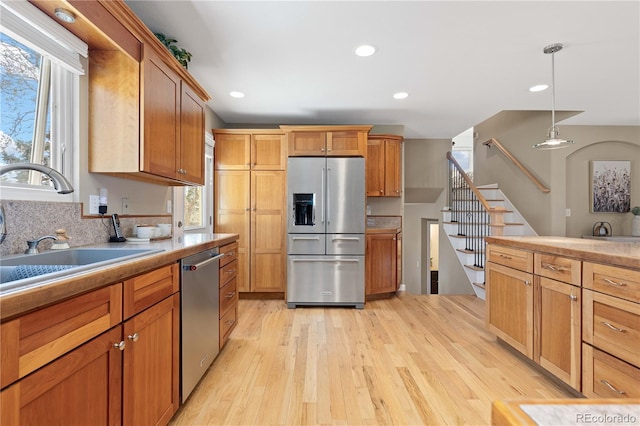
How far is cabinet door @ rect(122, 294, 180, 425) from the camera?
1.18 metres

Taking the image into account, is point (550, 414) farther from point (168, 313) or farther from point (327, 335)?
point (327, 335)

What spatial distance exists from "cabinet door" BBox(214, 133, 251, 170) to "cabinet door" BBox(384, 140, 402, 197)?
1.93 meters

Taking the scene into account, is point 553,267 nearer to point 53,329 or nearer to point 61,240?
point 53,329

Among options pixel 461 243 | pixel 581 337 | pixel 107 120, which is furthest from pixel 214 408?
pixel 461 243

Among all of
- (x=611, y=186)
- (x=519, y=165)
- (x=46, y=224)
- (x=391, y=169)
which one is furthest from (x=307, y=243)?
(x=611, y=186)

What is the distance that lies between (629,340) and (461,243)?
379cm

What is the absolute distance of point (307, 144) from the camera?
3756mm

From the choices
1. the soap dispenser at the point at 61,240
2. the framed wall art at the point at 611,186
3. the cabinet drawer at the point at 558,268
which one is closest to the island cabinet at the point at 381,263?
the cabinet drawer at the point at 558,268

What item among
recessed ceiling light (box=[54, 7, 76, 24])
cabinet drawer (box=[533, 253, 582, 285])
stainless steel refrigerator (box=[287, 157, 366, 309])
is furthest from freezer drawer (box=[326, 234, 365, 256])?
recessed ceiling light (box=[54, 7, 76, 24])

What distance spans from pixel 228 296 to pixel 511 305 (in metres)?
2.25

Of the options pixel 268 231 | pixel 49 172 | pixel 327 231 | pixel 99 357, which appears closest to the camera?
pixel 99 357

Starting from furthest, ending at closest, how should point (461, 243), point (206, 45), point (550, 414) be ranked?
point (461, 243), point (206, 45), point (550, 414)

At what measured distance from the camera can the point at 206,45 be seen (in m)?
2.38

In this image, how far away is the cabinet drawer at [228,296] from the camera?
2.26m
